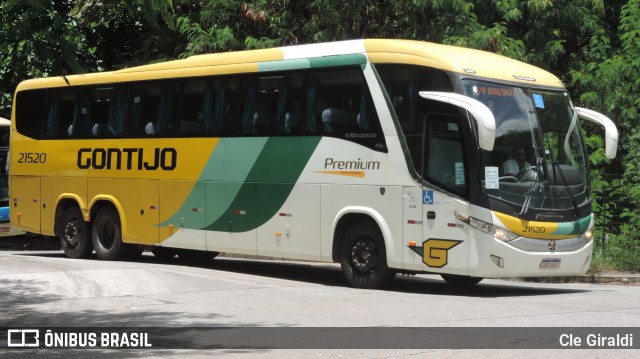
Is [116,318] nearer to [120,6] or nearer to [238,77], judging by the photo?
[120,6]

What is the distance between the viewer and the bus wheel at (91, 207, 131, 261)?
22156 millimetres

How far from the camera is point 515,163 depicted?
15.9m

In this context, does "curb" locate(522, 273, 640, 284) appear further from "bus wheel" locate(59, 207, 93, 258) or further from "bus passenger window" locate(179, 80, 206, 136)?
"bus wheel" locate(59, 207, 93, 258)

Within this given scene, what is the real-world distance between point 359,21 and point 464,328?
559 inches

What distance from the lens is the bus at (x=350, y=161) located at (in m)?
15.8

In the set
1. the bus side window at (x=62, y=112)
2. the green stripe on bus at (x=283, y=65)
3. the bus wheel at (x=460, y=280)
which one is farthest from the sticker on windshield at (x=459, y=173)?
the bus side window at (x=62, y=112)

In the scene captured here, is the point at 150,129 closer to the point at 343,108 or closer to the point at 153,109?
the point at 153,109

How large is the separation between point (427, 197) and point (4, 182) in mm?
17780

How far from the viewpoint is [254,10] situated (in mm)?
26422

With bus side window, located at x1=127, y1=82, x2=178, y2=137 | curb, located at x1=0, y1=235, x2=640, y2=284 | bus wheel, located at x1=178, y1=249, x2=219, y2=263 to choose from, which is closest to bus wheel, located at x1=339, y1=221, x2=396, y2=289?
curb, located at x1=0, y1=235, x2=640, y2=284

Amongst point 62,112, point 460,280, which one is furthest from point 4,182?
point 460,280

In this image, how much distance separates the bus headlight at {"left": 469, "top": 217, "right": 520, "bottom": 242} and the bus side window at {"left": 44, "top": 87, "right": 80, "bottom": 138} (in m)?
10.2

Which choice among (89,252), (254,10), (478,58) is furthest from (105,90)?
(478,58)

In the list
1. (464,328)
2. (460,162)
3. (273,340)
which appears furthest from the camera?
(460,162)
